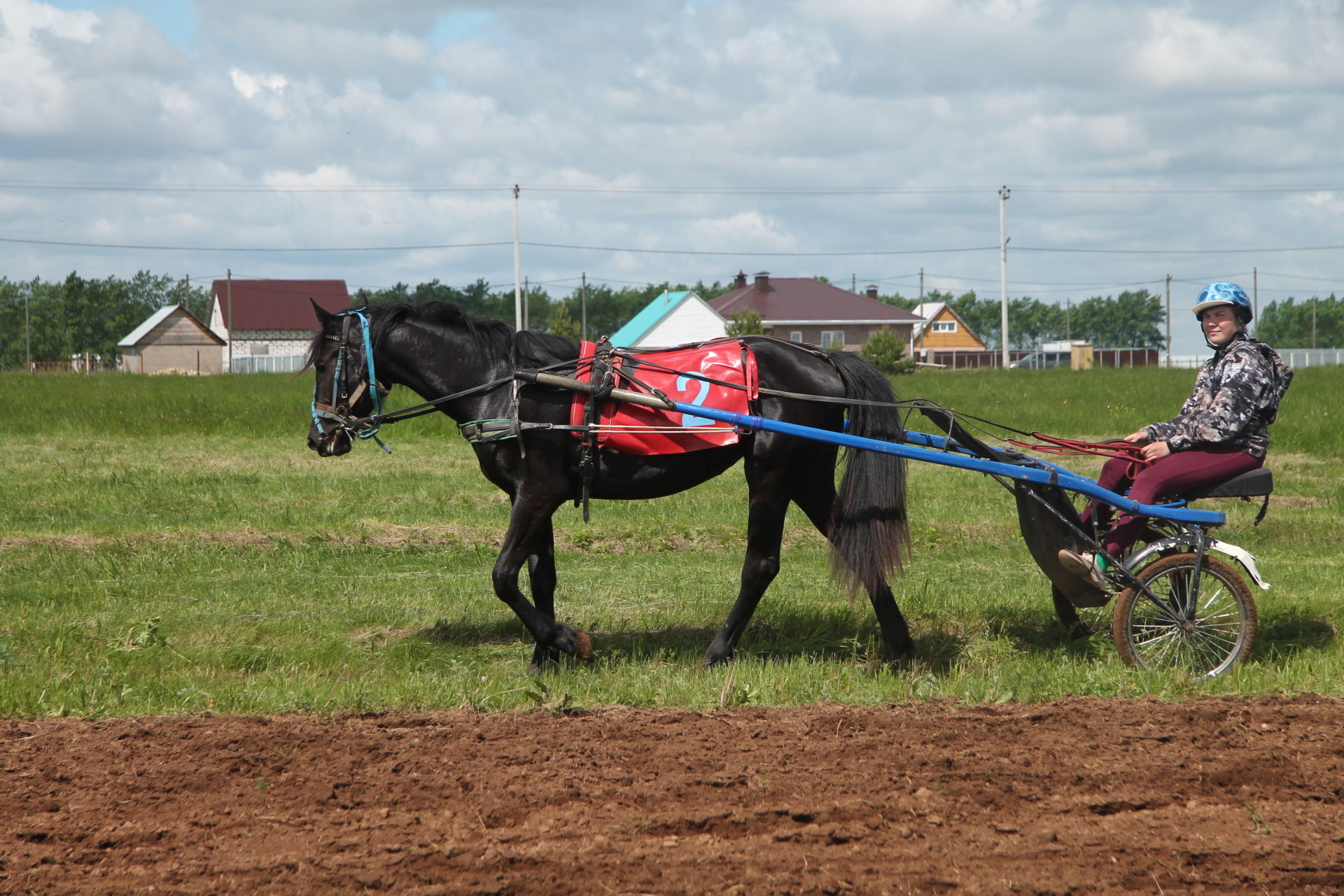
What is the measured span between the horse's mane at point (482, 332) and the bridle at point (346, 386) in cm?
8

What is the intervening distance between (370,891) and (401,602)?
196 inches

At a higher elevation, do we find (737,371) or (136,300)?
(136,300)

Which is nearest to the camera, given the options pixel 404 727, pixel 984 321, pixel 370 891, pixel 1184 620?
pixel 370 891

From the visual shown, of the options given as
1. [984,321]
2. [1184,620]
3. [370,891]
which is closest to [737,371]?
[1184,620]

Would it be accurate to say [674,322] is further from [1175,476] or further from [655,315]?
[1175,476]

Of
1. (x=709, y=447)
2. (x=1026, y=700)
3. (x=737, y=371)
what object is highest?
(x=737, y=371)

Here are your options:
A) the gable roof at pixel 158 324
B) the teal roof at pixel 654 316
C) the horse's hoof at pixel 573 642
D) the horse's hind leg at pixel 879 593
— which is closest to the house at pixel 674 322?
the teal roof at pixel 654 316

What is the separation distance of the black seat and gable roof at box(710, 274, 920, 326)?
61861 mm

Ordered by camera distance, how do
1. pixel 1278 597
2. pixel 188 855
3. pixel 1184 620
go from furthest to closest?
pixel 1278 597
pixel 1184 620
pixel 188 855

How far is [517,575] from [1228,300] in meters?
4.33

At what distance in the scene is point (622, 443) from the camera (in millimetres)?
6656

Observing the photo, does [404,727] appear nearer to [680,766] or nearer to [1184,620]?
[680,766]

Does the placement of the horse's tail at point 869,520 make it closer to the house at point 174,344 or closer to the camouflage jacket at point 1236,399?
the camouflage jacket at point 1236,399

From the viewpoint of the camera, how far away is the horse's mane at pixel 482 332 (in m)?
6.96
